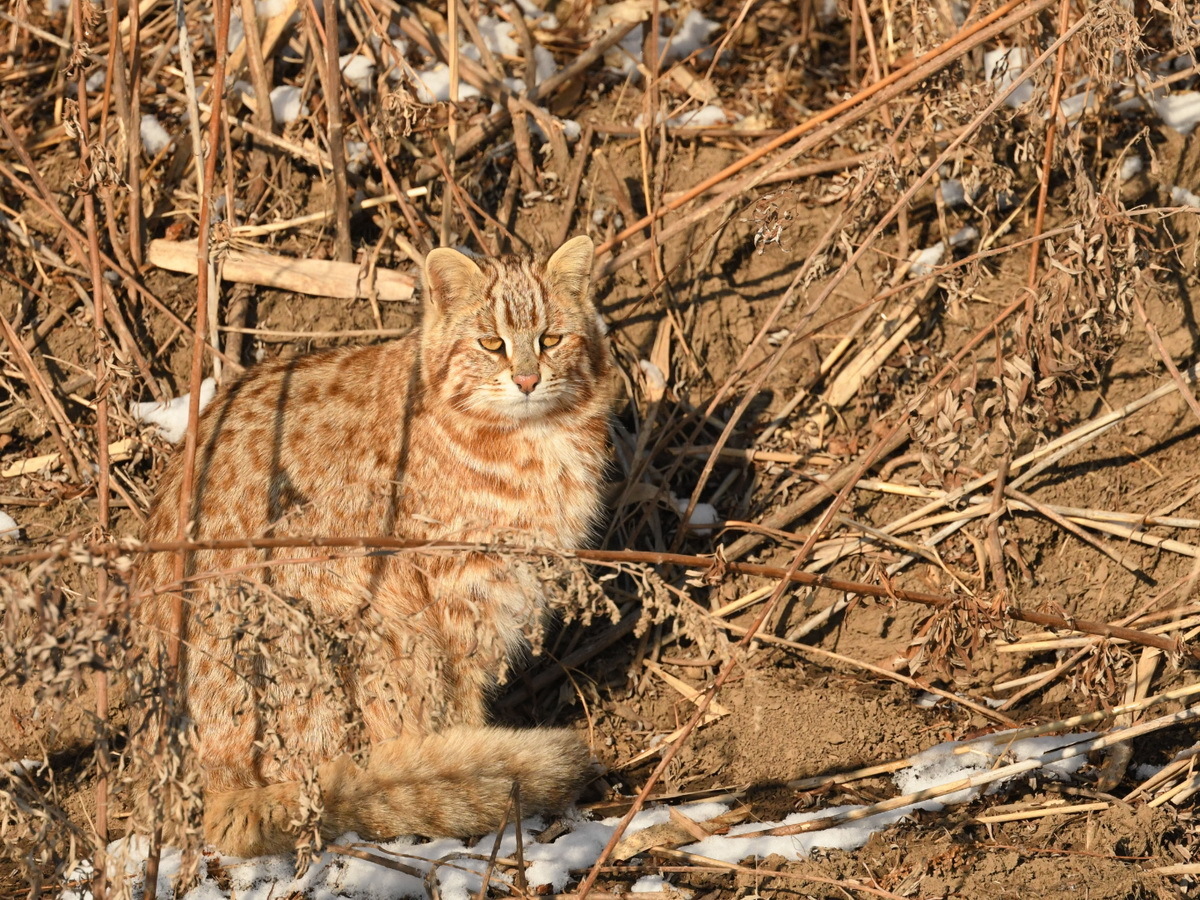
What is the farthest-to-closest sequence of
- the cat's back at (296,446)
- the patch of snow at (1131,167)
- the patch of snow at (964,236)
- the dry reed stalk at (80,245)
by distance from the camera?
the patch of snow at (964,236) < the patch of snow at (1131,167) < the dry reed stalk at (80,245) < the cat's back at (296,446)

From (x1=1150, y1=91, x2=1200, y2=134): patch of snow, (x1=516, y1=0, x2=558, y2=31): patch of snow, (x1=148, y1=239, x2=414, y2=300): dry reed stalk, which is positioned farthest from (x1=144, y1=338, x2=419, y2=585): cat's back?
(x1=1150, y1=91, x2=1200, y2=134): patch of snow

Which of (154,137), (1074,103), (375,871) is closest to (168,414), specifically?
(154,137)

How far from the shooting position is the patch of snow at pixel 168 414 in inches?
219

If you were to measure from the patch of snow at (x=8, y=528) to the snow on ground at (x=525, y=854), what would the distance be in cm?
164

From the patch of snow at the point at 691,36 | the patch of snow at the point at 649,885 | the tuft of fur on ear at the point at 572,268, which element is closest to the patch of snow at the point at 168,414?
the tuft of fur on ear at the point at 572,268

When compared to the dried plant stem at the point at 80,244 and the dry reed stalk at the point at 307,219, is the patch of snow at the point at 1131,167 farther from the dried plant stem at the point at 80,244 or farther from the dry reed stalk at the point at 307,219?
the dried plant stem at the point at 80,244

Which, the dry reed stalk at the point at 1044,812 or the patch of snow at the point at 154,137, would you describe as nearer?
the dry reed stalk at the point at 1044,812

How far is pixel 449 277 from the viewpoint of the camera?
4.84 meters

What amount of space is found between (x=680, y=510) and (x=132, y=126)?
3.09 metres

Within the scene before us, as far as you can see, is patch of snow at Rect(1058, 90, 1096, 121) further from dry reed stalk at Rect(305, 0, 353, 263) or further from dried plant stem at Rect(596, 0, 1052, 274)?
dry reed stalk at Rect(305, 0, 353, 263)

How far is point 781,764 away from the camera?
493cm

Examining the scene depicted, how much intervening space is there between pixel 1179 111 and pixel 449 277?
12.2 feet

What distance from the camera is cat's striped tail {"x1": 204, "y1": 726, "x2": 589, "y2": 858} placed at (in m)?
4.29

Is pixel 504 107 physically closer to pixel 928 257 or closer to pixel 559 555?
pixel 928 257
